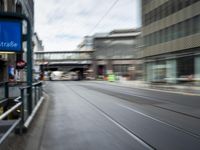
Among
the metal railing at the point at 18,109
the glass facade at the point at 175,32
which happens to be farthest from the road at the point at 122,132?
the glass facade at the point at 175,32

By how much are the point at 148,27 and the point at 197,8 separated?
16886 mm

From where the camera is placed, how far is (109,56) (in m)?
111

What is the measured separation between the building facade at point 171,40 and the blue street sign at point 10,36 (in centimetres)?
3412

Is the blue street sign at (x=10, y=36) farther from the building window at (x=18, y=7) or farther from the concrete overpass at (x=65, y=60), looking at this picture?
the concrete overpass at (x=65, y=60)

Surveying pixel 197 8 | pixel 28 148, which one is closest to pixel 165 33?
pixel 197 8

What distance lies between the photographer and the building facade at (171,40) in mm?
44969

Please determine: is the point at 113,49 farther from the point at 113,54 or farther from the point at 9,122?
the point at 9,122

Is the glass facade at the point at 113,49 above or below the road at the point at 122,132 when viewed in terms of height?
above

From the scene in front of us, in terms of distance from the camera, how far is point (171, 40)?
169 ft

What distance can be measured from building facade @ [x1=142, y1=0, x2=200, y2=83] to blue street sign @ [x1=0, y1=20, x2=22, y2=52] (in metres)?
34.1

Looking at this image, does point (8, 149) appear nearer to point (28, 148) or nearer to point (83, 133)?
point (28, 148)

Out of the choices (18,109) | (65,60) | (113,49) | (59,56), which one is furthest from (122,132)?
(113,49)

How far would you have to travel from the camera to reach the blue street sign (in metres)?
11.5

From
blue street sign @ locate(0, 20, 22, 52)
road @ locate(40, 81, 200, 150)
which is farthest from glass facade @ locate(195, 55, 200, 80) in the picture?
blue street sign @ locate(0, 20, 22, 52)
